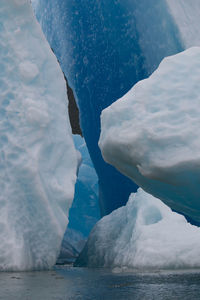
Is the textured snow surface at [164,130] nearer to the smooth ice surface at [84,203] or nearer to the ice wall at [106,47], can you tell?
the ice wall at [106,47]

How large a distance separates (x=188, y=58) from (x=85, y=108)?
245 inches

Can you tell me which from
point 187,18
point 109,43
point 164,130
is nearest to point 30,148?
point 164,130

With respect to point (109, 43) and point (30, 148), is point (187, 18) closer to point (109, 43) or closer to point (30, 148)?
point (109, 43)

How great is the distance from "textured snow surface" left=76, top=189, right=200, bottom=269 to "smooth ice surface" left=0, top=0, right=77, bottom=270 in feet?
3.41

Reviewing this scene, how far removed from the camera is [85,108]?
30.0 ft

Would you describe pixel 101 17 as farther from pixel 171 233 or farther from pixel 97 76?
pixel 171 233

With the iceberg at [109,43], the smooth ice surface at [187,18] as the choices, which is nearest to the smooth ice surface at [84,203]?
the iceberg at [109,43]

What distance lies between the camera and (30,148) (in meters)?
4.82

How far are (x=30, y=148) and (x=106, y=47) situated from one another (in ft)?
14.3

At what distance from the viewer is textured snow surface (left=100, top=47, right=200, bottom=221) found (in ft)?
8.39

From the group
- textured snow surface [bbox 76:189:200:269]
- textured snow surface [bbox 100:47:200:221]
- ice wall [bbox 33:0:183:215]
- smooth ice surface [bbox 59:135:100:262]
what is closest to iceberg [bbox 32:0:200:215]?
ice wall [bbox 33:0:183:215]

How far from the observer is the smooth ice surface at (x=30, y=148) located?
15.0ft

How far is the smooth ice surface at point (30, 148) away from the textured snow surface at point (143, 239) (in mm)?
1039

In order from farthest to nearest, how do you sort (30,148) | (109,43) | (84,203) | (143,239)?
(84,203) < (109,43) < (143,239) < (30,148)
